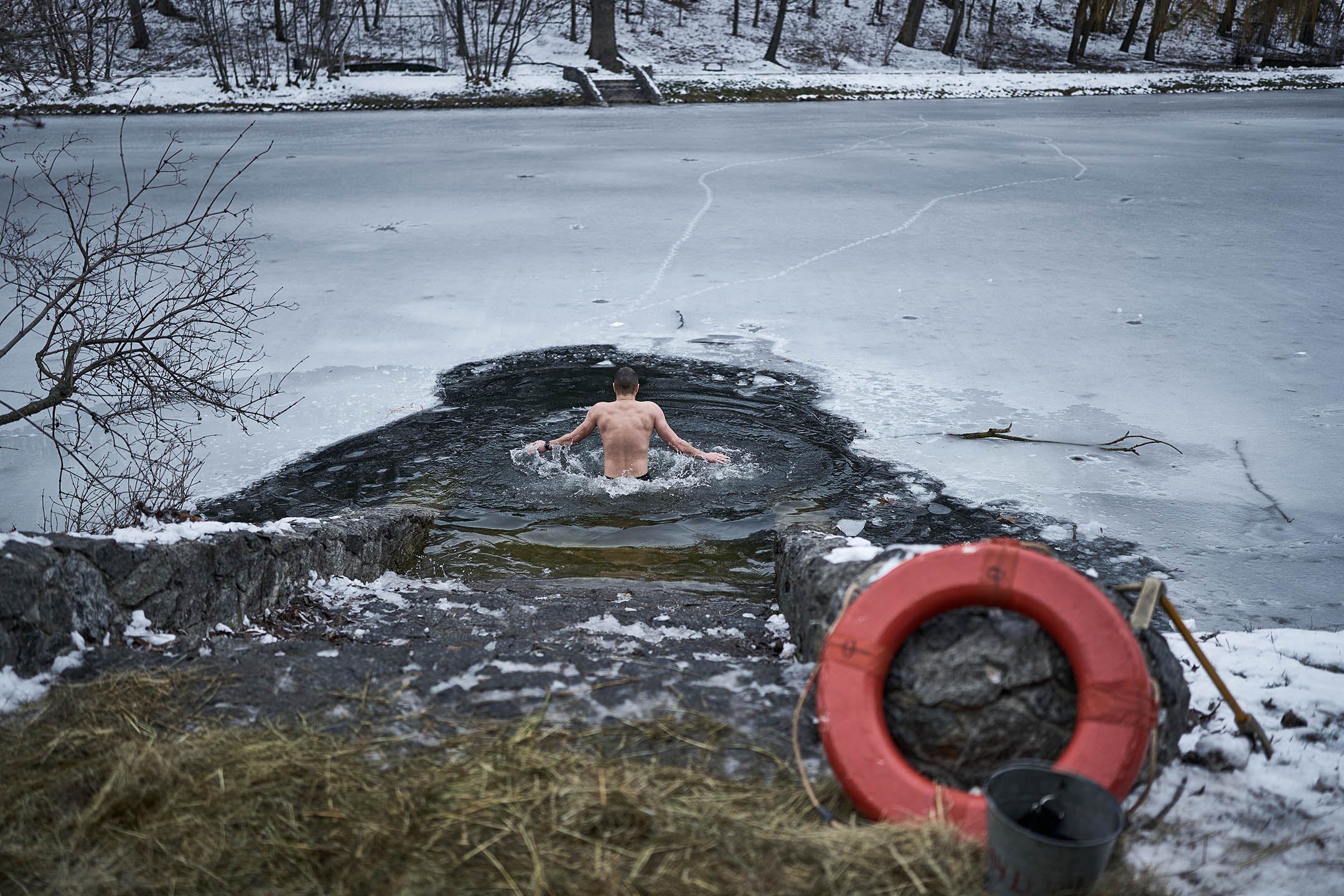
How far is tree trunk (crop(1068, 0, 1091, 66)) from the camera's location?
112 ft

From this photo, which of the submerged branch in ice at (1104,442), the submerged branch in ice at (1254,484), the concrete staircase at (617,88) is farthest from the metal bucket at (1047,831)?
the concrete staircase at (617,88)

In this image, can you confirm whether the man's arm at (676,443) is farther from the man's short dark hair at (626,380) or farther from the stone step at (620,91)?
the stone step at (620,91)

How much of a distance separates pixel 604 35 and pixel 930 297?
2276 cm

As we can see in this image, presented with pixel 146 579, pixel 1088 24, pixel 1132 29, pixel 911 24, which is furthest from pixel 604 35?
pixel 146 579

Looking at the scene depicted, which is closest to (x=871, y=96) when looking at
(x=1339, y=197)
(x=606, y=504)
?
(x=1339, y=197)

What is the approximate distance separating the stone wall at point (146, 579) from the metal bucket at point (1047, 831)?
278 centimetres

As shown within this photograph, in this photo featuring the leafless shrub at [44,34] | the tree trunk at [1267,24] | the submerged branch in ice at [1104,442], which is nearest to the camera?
the leafless shrub at [44,34]

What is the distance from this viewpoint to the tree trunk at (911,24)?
117ft

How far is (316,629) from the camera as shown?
13.1 feet

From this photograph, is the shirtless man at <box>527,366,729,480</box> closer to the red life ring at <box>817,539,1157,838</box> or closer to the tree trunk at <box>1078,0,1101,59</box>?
the red life ring at <box>817,539,1157,838</box>

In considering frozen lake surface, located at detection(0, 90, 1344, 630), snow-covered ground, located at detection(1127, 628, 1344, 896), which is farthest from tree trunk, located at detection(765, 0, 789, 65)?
snow-covered ground, located at detection(1127, 628, 1344, 896)

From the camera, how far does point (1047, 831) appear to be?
2225 mm

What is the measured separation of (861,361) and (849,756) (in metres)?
5.66

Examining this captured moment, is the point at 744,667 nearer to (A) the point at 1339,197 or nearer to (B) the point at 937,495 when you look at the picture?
(B) the point at 937,495
